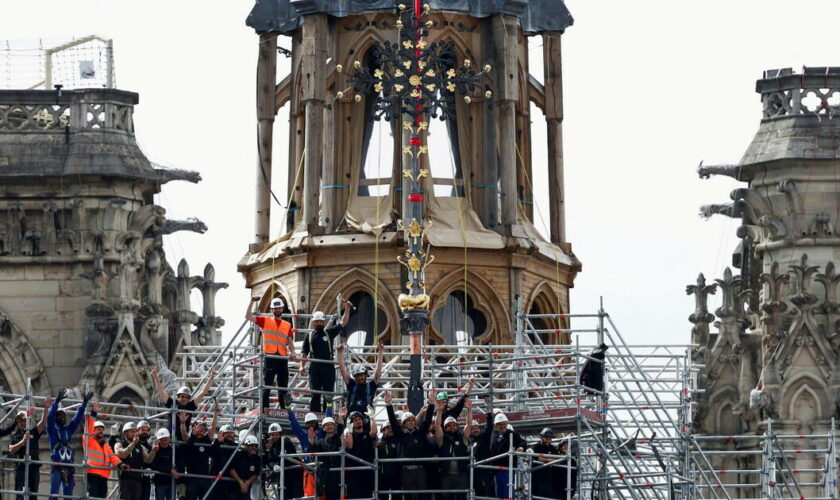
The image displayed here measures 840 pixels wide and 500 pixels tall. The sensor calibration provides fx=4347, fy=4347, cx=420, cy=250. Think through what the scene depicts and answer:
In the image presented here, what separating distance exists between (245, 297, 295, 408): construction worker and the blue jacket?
12.7 ft

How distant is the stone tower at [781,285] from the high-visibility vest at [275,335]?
1651 centimetres

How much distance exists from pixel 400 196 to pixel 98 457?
17.0 m

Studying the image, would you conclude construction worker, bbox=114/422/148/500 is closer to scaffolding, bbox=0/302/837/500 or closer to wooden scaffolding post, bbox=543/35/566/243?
scaffolding, bbox=0/302/837/500

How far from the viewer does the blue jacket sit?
71.4 m

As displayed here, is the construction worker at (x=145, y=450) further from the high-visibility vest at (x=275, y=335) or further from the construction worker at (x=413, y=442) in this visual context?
the construction worker at (x=413, y=442)

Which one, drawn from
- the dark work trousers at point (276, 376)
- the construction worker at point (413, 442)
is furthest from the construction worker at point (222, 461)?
the construction worker at point (413, 442)

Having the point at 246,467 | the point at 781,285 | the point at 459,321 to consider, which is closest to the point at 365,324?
the point at 459,321

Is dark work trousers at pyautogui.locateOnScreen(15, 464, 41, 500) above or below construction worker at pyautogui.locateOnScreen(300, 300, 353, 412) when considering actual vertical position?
below

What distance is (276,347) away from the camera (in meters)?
74.6

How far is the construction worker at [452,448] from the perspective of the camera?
7131 cm

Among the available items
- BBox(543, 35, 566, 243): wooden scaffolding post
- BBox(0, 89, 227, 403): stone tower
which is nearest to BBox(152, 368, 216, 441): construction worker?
BBox(0, 89, 227, 403): stone tower

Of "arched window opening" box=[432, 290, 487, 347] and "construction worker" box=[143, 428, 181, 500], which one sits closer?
"construction worker" box=[143, 428, 181, 500]

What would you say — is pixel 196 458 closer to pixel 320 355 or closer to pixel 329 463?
pixel 329 463

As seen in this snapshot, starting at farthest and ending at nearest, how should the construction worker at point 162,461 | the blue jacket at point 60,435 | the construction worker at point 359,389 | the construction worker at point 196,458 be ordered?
the construction worker at point 196,458
the construction worker at point 359,389
the construction worker at point 162,461
the blue jacket at point 60,435
